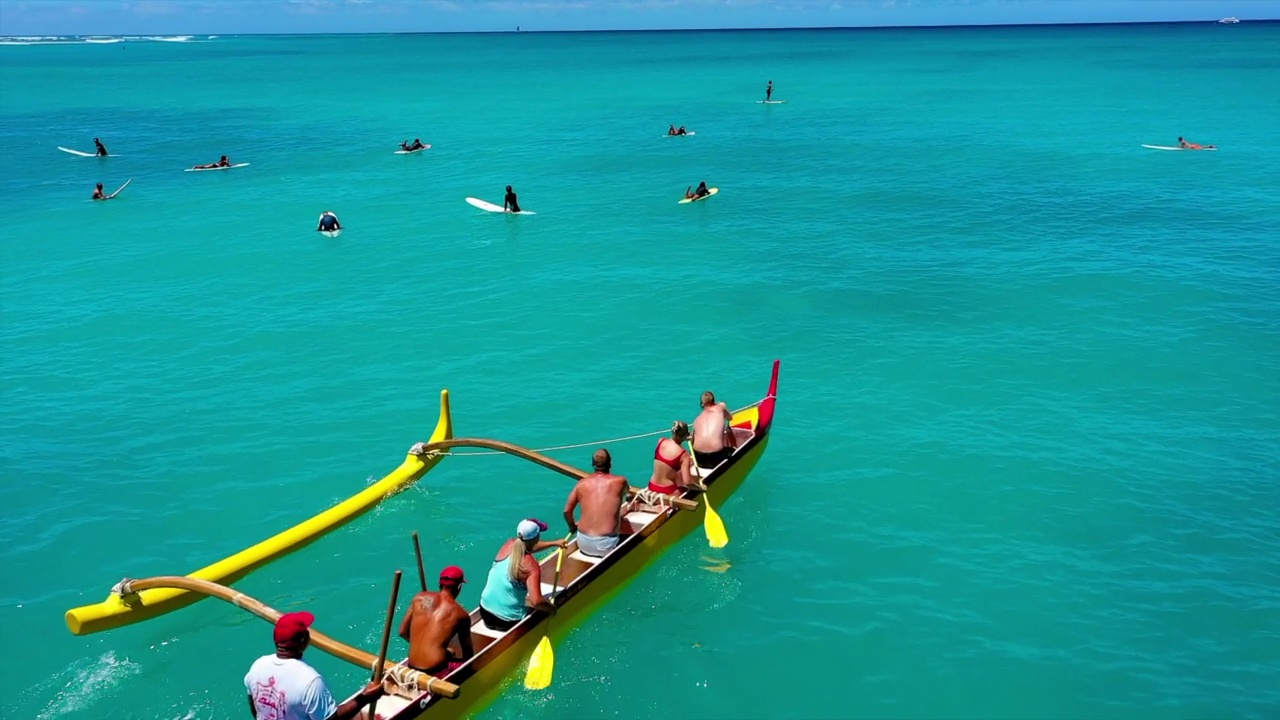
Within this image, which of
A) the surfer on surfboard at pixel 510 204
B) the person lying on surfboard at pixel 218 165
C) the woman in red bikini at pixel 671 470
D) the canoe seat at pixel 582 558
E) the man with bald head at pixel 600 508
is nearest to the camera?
the man with bald head at pixel 600 508

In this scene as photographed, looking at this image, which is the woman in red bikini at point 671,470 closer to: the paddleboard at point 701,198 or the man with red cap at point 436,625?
the man with red cap at point 436,625

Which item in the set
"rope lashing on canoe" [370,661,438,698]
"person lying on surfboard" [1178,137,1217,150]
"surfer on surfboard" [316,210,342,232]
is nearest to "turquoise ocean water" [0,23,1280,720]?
"surfer on surfboard" [316,210,342,232]

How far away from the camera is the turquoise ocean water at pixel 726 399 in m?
14.5

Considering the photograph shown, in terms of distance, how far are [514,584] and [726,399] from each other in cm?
1148

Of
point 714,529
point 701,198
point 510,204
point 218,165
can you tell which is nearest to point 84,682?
point 714,529

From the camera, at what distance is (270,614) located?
1268 centimetres

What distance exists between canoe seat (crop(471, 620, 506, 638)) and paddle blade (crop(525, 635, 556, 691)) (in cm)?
60

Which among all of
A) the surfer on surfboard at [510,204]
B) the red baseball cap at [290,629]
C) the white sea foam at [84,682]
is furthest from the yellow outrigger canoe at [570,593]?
the surfer on surfboard at [510,204]

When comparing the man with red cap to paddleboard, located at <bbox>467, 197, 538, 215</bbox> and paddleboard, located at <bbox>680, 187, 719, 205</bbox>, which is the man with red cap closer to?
paddleboard, located at <bbox>467, 197, 538, 215</bbox>

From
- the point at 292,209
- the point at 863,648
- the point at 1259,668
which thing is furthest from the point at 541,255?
the point at 1259,668

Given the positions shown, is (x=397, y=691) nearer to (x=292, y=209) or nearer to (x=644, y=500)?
(x=644, y=500)

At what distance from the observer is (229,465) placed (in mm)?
20391

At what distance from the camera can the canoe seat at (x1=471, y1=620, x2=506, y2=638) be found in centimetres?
1302

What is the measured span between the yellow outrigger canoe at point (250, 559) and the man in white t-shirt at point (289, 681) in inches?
170
